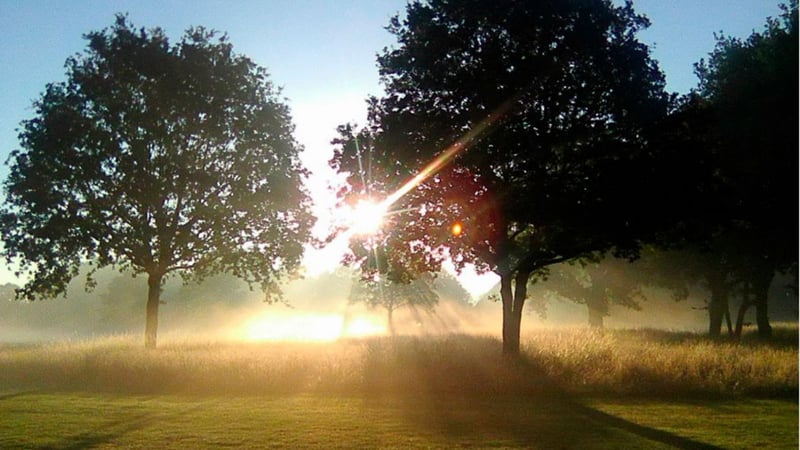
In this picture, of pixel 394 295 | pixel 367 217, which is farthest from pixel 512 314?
pixel 394 295

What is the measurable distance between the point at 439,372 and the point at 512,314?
191 inches

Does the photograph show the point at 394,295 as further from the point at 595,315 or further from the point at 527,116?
the point at 527,116

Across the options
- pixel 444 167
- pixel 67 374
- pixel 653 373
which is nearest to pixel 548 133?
pixel 444 167

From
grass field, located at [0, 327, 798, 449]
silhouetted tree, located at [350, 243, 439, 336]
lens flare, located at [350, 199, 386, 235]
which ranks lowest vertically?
grass field, located at [0, 327, 798, 449]

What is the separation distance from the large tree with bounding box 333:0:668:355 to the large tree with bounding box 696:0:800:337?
4166mm

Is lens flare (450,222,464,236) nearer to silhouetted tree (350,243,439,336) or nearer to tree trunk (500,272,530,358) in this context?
tree trunk (500,272,530,358)

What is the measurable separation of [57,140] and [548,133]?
20.6 metres

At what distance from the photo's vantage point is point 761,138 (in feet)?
90.4

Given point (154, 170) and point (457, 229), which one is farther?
point (154, 170)

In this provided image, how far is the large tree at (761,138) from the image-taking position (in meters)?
24.8

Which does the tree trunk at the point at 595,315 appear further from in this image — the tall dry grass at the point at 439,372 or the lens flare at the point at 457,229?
the lens flare at the point at 457,229

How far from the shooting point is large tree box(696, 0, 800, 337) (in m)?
24.8

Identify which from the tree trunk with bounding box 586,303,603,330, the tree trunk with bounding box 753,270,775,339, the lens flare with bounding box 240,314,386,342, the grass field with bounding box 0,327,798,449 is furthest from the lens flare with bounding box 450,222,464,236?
the tree trunk with bounding box 586,303,603,330

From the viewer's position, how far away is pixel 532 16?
66.5 ft
